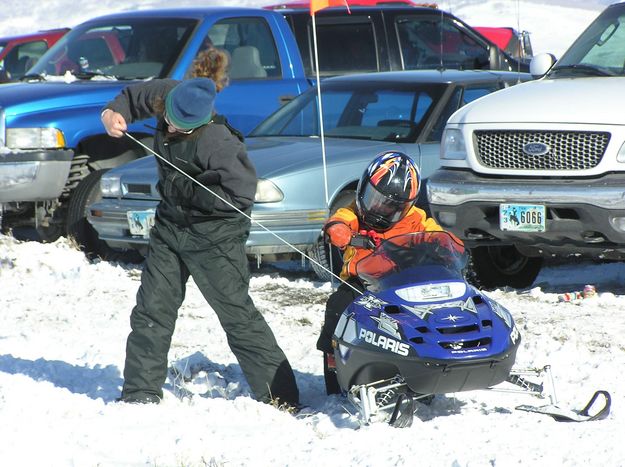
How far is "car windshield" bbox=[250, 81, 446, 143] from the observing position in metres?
9.31

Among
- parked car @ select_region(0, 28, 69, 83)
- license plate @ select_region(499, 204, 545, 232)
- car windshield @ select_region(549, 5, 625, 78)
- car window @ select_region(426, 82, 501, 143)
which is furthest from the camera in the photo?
parked car @ select_region(0, 28, 69, 83)

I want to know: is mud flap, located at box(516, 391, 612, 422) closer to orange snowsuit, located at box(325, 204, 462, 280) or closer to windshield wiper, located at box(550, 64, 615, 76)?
orange snowsuit, located at box(325, 204, 462, 280)

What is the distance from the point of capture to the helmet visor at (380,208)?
5.48 meters

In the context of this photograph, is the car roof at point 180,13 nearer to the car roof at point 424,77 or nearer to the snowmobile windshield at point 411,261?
the car roof at point 424,77

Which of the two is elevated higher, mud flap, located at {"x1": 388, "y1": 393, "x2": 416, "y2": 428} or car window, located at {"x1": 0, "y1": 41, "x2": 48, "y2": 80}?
mud flap, located at {"x1": 388, "y1": 393, "x2": 416, "y2": 428}

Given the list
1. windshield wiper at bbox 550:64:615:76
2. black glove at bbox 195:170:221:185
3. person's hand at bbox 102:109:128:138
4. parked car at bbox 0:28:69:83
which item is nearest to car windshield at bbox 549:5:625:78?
windshield wiper at bbox 550:64:615:76

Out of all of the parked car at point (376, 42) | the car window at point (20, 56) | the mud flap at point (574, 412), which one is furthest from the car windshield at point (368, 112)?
the car window at point (20, 56)

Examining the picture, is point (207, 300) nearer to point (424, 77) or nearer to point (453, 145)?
point (453, 145)

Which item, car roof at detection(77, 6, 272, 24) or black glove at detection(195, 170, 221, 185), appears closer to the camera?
black glove at detection(195, 170, 221, 185)

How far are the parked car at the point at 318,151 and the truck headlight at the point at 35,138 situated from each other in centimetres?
65

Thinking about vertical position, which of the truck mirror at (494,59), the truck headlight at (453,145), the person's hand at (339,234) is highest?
the person's hand at (339,234)

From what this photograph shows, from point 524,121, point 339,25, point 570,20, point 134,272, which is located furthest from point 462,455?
point 570,20

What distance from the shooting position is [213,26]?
10.5 m

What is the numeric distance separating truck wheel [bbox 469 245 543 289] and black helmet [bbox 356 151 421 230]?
3.14 metres
